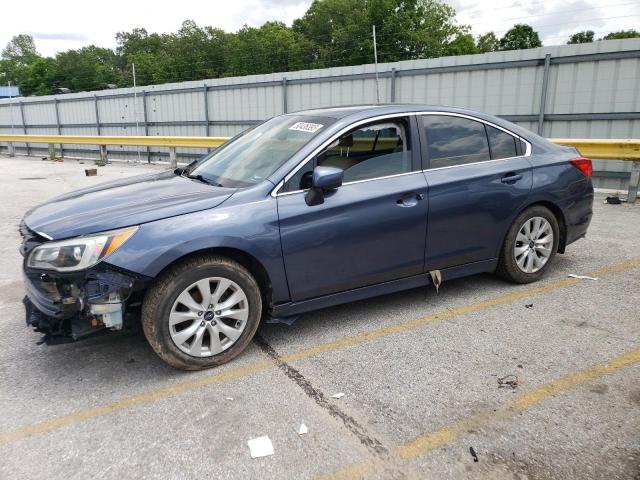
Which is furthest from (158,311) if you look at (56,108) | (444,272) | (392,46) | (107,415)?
(392,46)

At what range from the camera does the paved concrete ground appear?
247 centimetres

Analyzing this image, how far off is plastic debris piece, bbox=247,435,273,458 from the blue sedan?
845 mm

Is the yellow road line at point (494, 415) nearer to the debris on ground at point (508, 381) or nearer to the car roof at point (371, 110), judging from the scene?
the debris on ground at point (508, 381)

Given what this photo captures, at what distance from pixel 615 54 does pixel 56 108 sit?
23424mm

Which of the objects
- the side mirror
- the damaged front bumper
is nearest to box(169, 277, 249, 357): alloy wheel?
the damaged front bumper

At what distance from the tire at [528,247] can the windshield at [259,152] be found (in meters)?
1.96

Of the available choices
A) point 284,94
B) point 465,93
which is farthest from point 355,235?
point 284,94

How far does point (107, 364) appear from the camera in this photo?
3475 millimetres

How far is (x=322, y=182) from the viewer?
3.43 metres

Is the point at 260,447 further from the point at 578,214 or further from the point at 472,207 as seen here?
the point at 578,214

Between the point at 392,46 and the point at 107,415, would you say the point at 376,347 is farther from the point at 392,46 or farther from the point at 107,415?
the point at 392,46

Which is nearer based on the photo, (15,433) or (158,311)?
(15,433)

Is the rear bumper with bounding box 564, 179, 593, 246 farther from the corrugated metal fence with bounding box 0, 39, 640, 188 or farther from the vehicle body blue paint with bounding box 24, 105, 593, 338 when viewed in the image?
the corrugated metal fence with bounding box 0, 39, 640, 188

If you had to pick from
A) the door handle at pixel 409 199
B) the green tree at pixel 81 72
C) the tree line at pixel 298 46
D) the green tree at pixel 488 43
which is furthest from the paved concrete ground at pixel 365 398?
the green tree at pixel 488 43
